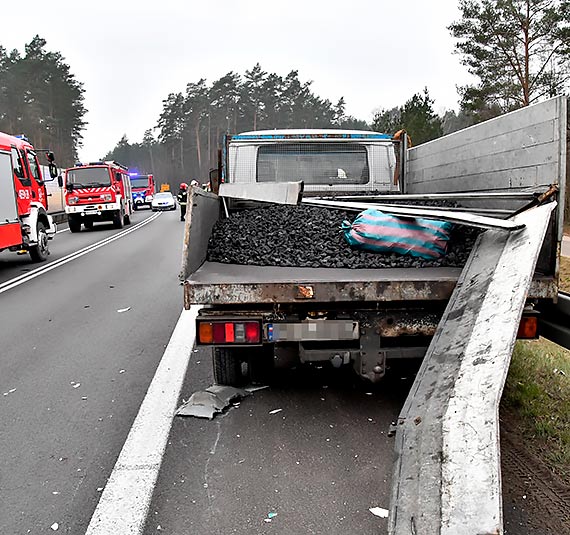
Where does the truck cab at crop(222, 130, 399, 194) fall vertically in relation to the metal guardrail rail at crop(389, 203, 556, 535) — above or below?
above

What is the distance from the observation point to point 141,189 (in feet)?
157

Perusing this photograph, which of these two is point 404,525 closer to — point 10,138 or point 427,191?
point 427,191

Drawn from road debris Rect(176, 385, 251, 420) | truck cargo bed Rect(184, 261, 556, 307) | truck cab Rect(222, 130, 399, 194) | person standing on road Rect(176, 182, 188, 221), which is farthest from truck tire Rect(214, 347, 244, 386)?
truck cab Rect(222, 130, 399, 194)

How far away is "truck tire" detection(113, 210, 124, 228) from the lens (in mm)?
25906

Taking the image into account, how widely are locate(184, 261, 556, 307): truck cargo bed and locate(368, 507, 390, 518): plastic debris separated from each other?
48.0 inches

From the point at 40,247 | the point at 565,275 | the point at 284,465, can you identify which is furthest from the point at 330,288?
the point at 40,247

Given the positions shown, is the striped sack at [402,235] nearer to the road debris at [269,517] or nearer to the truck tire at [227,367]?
the truck tire at [227,367]

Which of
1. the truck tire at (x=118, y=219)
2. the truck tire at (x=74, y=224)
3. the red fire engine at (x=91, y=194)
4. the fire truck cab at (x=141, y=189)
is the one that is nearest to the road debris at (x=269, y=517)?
the red fire engine at (x=91, y=194)

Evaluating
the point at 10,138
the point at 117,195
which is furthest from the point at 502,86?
the point at 10,138

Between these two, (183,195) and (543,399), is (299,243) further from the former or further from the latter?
(183,195)

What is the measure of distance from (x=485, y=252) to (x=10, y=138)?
11508mm

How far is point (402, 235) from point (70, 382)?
3007mm

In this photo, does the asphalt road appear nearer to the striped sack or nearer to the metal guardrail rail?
the metal guardrail rail

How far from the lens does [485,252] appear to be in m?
3.69
